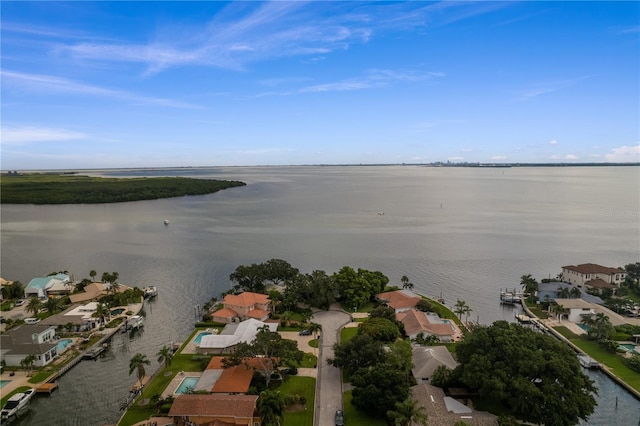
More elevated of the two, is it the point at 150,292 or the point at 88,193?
the point at 88,193

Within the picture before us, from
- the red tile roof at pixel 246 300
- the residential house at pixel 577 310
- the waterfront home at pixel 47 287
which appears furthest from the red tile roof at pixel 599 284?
the waterfront home at pixel 47 287

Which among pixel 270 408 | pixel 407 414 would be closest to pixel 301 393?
pixel 270 408

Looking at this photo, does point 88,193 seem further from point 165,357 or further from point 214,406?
point 214,406

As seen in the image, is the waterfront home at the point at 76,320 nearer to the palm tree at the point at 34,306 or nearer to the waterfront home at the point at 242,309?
the palm tree at the point at 34,306

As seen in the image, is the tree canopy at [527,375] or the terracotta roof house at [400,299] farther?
the terracotta roof house at [400,299]

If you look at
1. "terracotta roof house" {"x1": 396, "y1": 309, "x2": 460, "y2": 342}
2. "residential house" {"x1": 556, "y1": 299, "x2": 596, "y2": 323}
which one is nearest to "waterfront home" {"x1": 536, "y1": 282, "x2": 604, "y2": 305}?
"residential house" {"x1": 556, "y1": 299, "x2": 596, "y2": 323}

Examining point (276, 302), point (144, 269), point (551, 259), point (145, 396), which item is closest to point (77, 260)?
point (144, 269)
